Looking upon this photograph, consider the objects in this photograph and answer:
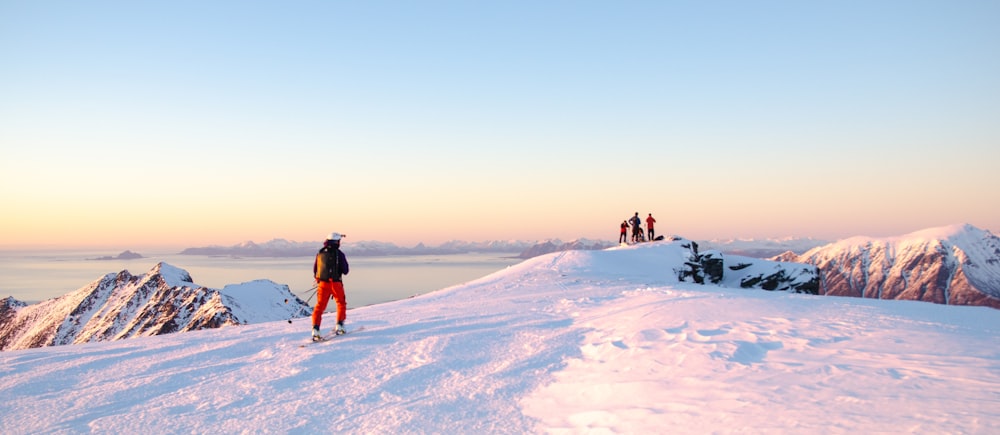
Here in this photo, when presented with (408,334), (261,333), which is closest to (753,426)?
(408,334)

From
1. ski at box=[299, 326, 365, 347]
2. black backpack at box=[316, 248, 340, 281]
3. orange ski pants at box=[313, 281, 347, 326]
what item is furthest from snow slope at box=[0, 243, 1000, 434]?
black backpack at box=[316, 248, 340, 281]

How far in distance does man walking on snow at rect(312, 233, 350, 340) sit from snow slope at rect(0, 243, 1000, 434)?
887 millimetres

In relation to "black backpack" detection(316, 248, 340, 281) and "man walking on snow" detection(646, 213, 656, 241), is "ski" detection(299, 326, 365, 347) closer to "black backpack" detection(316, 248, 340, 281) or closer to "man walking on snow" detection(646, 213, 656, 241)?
"black backpack" detection(316, 248, 340, 281)

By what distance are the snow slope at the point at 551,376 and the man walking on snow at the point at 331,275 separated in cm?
89

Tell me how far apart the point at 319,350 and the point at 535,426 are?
248 inches

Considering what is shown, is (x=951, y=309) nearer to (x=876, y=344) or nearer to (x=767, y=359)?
(x=876, y=344)

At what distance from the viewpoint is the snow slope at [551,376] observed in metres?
6.69

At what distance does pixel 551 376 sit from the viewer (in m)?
9.30

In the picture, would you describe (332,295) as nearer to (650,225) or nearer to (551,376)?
(551,376)

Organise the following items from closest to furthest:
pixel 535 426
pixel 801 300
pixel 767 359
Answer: pixel 535 426
pixel 767 359
pixel 801 300

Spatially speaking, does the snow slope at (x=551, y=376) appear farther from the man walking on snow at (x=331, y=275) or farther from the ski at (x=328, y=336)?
the man walking on snow at (x=331, y=275)

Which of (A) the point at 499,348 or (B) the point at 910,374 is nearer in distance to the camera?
(B) the point at 910,374

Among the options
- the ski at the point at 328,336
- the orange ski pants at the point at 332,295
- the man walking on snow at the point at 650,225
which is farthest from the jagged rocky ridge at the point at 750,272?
the orange ski pants at the point at 332,295

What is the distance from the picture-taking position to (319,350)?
37.3 ft
